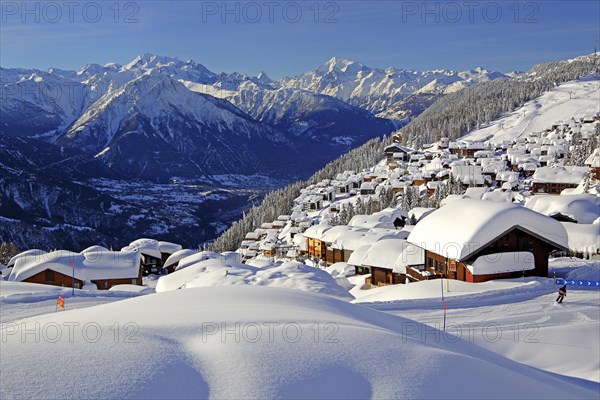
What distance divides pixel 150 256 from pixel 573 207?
48.0m

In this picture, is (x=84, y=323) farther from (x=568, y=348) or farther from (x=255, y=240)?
(x=255, y=240)

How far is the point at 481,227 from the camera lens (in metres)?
27.1

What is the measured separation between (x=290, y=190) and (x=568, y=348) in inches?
5069

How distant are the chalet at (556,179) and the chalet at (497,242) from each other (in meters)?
68.2

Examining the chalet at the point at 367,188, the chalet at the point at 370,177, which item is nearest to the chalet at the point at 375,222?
the chalet at the point at 367,188

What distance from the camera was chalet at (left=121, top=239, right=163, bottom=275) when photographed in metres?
64.1

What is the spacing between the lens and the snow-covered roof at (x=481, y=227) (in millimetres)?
27016

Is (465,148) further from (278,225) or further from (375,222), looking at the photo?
(375,222)

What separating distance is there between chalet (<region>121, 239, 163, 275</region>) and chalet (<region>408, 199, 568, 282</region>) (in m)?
43.5

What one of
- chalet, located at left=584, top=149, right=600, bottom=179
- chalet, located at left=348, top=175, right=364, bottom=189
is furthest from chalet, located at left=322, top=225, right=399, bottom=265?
chalet, located at left=348, top=175, right=364, bottom=189

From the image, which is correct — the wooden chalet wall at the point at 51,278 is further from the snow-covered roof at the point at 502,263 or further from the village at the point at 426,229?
the snow-covered roof at the point at 502,263

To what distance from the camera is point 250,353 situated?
9.08 m

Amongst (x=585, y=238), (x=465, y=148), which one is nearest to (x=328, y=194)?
(x=465, y=148)

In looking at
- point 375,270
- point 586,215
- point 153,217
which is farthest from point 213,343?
point 153,217
